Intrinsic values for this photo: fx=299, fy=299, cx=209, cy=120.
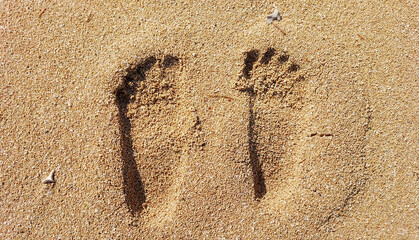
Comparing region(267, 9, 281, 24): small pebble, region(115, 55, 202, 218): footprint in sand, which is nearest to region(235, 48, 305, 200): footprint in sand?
region(267, 9, 281, 24): small pebble

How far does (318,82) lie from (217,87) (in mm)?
567

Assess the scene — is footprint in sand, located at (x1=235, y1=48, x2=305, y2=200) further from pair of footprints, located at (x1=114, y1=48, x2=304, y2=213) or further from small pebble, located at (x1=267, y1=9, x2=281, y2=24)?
small pebble, located at (x1=267, y1=9, x2=281, y2=24)

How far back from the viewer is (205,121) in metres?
1.67

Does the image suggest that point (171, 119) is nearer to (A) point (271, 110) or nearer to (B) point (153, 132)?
(B) point (153, 132)

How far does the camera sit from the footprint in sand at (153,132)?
167 cm

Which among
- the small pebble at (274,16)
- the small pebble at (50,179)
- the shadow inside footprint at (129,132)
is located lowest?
the small pebble at (50,179)

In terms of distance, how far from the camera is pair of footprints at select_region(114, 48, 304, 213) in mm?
1669

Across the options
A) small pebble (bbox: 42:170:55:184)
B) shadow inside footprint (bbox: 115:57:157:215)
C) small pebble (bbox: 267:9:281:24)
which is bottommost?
small pebble (bbox: 42:170:55:184)

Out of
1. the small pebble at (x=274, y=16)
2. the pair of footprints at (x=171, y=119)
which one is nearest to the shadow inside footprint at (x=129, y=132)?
the pair of footprints at (x=171, y=119)

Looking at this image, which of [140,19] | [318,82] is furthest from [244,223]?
[140,19]

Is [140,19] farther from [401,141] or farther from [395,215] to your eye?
[395,215]

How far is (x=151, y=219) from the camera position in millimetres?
1664

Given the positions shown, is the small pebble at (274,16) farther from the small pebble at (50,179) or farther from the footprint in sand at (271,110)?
the small pebble at (50,179)

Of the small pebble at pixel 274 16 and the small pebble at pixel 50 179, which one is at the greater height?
the small pebble at pixel 274 16
